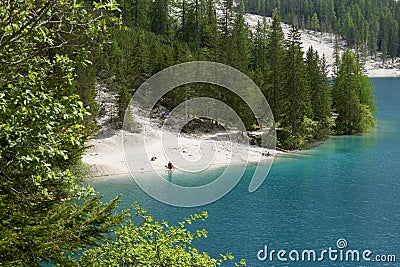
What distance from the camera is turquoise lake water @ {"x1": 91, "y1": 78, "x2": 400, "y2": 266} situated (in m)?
24.4

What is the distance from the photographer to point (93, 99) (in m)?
→ 47.4

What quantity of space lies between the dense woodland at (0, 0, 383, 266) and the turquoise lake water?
11.3 ft

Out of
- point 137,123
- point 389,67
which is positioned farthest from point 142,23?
point 389,67

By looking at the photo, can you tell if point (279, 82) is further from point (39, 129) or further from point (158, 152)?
point (39, 129)

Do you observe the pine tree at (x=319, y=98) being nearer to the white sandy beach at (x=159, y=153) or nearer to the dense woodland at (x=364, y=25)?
the white sandy beach at (x=159, y=153)

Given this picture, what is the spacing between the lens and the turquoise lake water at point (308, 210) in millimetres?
24422

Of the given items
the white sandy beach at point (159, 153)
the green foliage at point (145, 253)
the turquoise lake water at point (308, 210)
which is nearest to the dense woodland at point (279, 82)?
the white sandy beach at point (159, 153)

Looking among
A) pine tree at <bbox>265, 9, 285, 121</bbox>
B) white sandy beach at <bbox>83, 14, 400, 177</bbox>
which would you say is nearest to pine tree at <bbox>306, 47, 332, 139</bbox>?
pine tree at <bbox>265, 9, 285, 121</bbox>

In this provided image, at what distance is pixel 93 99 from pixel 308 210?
84.3 feet

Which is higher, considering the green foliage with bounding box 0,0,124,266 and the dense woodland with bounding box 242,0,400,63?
the dense woodland with bounding box 242,0,400,63

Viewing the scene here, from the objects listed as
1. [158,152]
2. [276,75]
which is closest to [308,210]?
[158,152]

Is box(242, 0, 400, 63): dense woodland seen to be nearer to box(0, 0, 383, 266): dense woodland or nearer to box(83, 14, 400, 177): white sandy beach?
box(0, 0, 383, 266): dense woodland

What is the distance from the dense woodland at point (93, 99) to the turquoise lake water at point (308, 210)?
3.43m

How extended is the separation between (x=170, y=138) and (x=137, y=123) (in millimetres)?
3962
